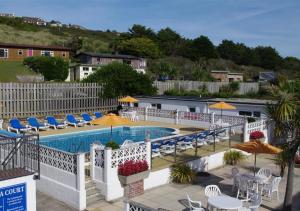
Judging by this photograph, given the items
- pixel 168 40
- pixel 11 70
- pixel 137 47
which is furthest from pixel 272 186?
pixel 168 40

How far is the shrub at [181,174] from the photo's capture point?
13.6 meters

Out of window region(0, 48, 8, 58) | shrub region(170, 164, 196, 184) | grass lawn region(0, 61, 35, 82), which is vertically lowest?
shrub region(170, 164, 196, 184)

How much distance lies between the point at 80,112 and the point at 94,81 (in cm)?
373

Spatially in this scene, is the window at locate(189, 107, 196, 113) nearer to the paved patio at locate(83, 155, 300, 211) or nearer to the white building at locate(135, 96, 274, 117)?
the white building at locate(135, 96, 274, 117)

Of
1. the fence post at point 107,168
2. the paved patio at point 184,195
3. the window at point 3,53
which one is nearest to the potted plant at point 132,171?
the fence post at point 107,168

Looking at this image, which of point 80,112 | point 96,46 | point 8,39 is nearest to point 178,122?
point 80,112

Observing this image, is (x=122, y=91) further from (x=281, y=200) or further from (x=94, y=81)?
(x=281, y=200)

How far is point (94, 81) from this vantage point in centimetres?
3156

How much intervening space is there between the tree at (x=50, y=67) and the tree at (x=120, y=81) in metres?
18.1

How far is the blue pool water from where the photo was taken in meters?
19.8

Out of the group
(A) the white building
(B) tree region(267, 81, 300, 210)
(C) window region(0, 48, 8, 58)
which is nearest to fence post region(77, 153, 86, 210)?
(B) tree region(267, 81, 300, 210)

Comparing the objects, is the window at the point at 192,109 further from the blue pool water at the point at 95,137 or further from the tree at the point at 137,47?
the tree at the point at 137,47

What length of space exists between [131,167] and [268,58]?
130m

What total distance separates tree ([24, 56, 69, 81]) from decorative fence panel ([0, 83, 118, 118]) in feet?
68.2
